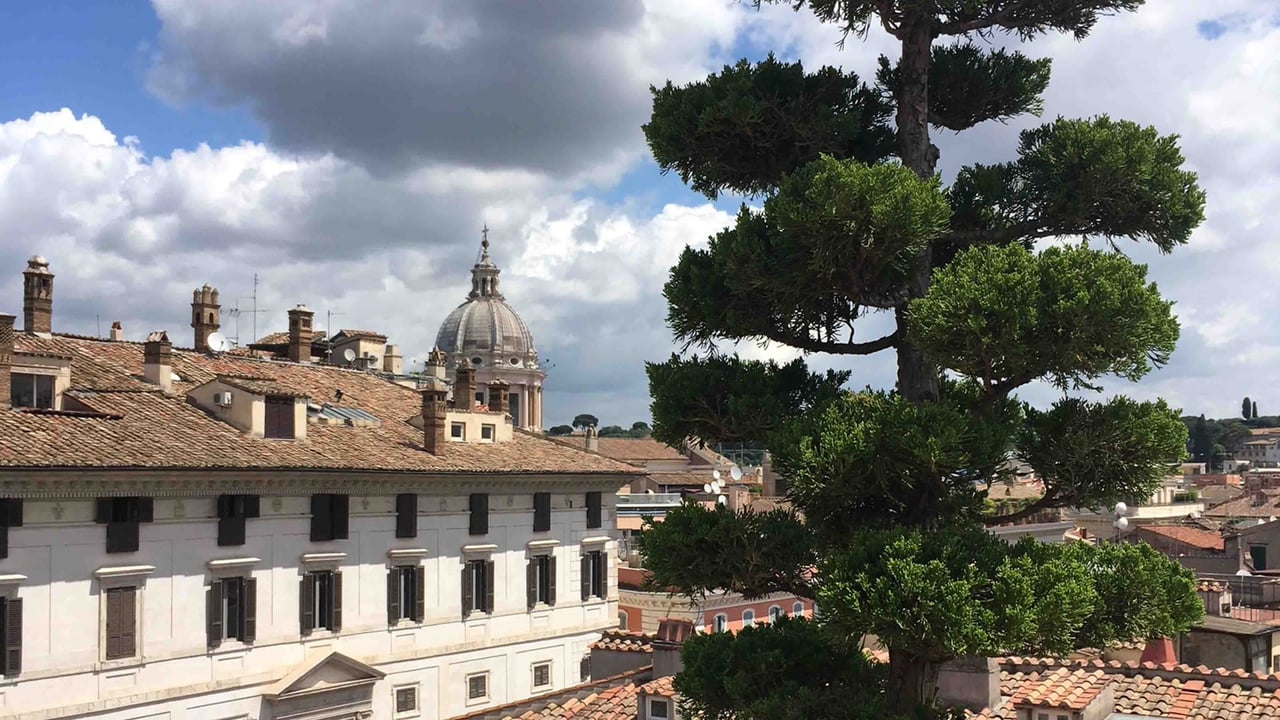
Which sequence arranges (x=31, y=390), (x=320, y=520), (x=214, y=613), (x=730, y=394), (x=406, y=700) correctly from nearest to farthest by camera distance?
(x=730, y=394) < (x=31, y=390) < (x=214, y=613) < (x=320, y=520) < (x=406, y=700)

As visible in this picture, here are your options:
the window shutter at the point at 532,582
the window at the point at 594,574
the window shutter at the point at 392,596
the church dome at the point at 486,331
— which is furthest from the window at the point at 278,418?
the church dome at the point at 486,331

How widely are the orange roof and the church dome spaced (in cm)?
8945

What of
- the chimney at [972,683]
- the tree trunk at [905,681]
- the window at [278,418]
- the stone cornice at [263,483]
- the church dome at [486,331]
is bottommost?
the chimney at [972,683]

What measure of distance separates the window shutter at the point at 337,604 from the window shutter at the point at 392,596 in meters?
1.61

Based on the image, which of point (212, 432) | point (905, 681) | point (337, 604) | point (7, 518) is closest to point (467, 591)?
point (337, 604)

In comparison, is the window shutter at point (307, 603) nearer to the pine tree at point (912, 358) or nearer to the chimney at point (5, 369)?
the chimney at point (5, 369)

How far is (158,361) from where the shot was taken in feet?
107

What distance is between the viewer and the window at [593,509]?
40594 mm

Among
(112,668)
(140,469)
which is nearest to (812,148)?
(140,469)

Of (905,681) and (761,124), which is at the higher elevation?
(761,124)

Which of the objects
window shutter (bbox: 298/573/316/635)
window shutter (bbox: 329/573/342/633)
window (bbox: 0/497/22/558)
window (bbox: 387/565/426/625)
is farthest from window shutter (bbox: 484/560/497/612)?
window (bbox: 0/497/22/558)

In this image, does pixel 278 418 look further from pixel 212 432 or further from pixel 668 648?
pixel 668 648

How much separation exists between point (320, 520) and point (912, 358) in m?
20.2

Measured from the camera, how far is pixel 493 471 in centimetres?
3597
